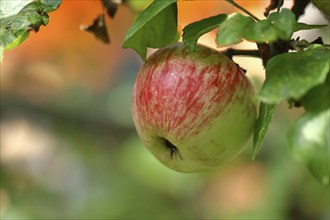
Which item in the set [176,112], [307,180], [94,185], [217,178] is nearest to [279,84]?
[176,112]

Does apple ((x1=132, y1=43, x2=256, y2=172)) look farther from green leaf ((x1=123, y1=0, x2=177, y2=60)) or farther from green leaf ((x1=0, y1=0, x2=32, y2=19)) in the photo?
green leaf ((x1=0, y1=0, x2=32, y2=19))

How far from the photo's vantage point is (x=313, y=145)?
84cm

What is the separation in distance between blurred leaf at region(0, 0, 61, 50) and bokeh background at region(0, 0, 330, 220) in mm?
1376

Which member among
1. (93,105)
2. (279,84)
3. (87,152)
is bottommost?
(279,84)

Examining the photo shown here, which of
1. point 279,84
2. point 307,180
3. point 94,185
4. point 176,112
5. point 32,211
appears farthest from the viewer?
point 94,185

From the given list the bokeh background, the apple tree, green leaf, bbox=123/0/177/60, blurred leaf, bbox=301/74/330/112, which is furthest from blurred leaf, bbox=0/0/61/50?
the bokeh background

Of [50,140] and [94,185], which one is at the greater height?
[50,140]

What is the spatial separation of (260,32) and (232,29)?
36mm

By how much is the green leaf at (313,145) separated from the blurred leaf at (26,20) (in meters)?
0.42

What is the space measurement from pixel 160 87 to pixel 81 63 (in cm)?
205

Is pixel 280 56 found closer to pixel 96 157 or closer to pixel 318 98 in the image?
pixel 318 98

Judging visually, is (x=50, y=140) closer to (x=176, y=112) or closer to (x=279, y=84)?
(x=176, y=112)

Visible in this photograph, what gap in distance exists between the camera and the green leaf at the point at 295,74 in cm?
85

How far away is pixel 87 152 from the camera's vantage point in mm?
3088
